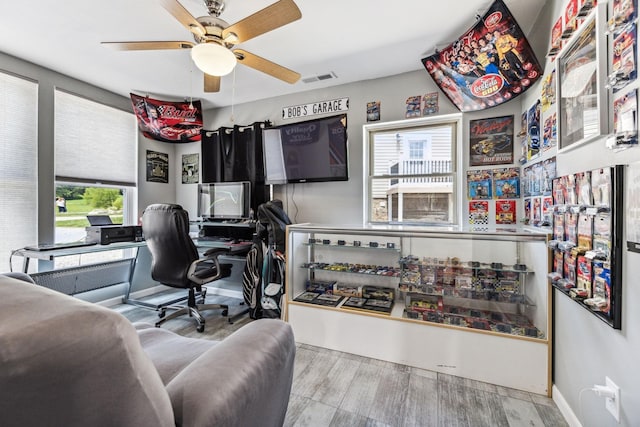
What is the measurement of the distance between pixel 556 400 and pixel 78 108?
4839 millimetres

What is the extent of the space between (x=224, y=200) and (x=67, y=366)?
10.8ft

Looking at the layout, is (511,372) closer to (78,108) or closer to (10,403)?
(10,403)

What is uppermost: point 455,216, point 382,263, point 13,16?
point 13,16

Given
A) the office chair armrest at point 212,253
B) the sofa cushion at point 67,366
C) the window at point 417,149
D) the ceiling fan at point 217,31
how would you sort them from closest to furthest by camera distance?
the sofa cushion at point 67,366
the ceiling fan at point 217,31
the office chair armrest at point 212,253
the window at point 417,149

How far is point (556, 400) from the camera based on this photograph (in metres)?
1.62

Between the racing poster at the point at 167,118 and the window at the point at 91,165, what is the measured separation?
25 centimetres

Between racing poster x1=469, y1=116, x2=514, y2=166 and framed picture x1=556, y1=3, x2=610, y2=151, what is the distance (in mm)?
918

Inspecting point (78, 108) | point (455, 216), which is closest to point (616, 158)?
point (455, 216)

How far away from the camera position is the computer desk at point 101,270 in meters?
2.48

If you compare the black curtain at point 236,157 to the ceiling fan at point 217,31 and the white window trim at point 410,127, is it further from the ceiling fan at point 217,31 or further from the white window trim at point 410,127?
the ceiling fan at point 217,31

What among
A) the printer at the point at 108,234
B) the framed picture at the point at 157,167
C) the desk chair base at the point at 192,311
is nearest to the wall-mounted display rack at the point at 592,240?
the desk chair base at the point at 192,311

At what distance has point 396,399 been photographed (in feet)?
5.51

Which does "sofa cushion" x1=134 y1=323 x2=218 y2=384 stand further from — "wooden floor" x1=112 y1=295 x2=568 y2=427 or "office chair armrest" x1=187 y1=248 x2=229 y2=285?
"office chair armrest" x1=187 y1=248 x2=229 y2=285

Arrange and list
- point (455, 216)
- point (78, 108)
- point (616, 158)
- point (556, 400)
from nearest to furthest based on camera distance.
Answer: point (616, 158) → point (556, 400) → point (455, 216) → point (78, 108)
